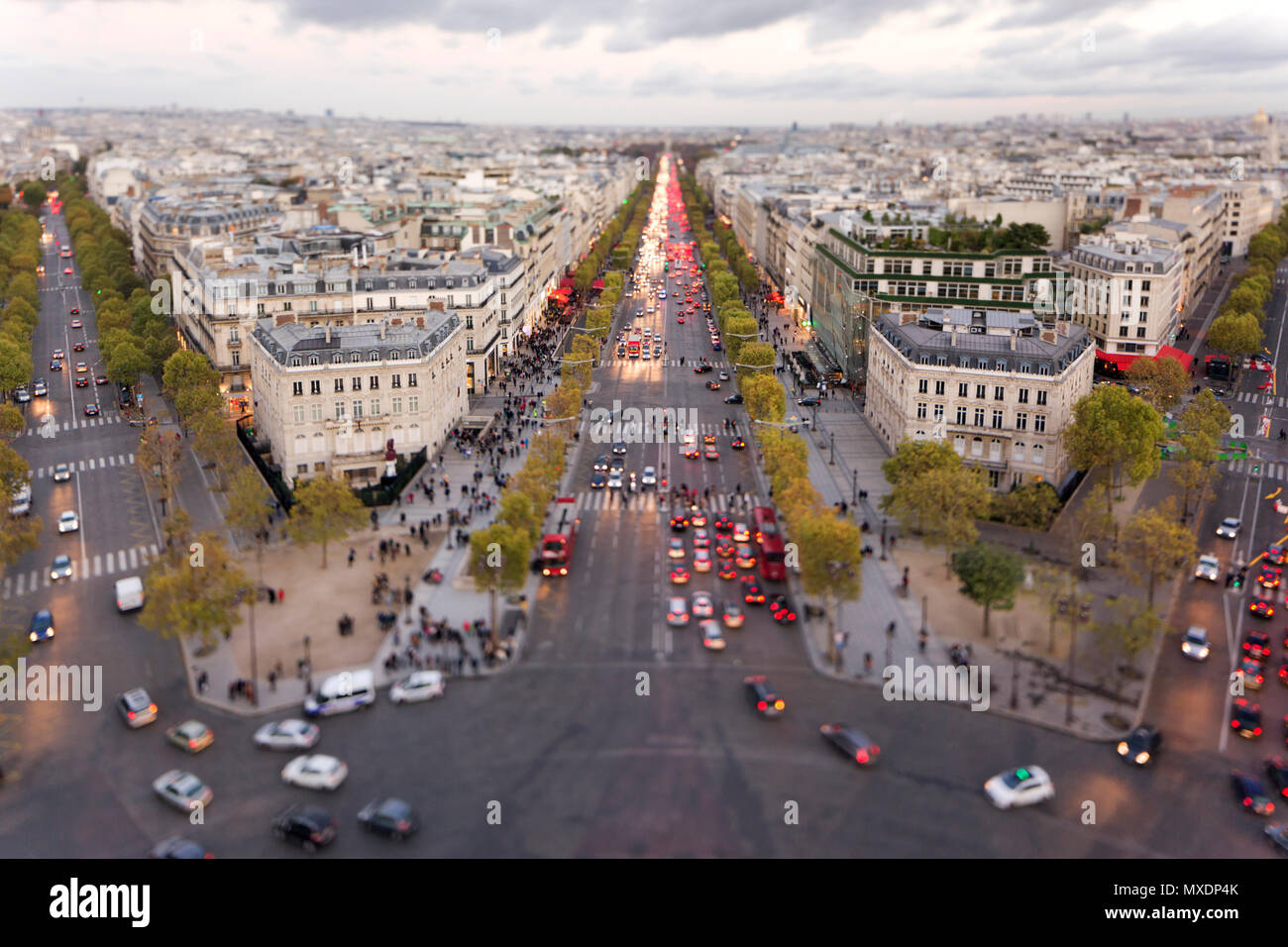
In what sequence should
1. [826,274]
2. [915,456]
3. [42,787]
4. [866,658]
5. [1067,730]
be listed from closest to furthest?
[42,787]
[1067,730]
[866,658]
[915,456]
[826,274]

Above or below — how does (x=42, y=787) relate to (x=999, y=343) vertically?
below

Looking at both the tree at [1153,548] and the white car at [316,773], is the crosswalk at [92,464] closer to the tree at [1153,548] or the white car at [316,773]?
the white car at [316,773]

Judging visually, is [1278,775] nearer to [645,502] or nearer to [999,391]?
[999,391]

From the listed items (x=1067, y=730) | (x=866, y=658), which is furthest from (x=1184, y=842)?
(x=866, y=658)

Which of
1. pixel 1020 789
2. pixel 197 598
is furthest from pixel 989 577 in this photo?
pixel 197 598
